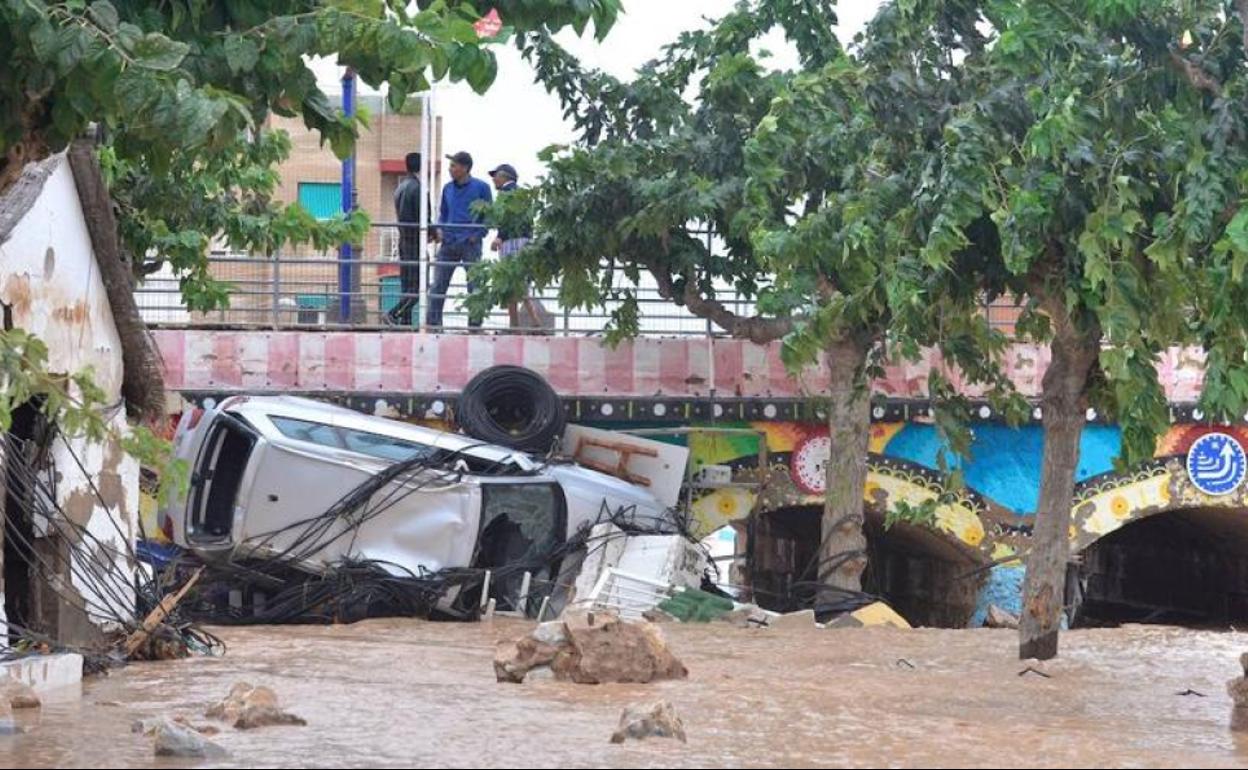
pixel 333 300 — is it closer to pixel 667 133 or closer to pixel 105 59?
pixel 667 133

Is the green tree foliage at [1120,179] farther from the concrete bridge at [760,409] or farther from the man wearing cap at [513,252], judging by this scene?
the man wearing cap at [513,252]

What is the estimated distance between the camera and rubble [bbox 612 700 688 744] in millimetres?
9062

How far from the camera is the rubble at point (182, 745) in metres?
8.35

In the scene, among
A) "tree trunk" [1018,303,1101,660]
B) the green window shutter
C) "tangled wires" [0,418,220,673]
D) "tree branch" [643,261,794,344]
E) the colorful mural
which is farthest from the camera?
the green window shutter

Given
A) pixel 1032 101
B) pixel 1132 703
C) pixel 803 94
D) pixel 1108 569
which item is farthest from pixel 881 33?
pixel 1108 569

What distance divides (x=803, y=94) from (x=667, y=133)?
3416mm

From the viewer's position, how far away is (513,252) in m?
22.7

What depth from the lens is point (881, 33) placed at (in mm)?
17094

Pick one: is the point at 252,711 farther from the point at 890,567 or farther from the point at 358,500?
the point at 890,567

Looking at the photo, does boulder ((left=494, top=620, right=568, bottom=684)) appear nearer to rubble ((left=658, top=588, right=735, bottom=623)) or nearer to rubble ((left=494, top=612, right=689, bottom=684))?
rubble ((left=494, top=612, right=689, bottom=684))

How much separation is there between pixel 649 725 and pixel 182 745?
6.16 ft

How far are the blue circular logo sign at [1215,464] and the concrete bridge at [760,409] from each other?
10 centimetres

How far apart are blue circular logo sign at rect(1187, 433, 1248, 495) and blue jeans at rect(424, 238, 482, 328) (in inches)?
300

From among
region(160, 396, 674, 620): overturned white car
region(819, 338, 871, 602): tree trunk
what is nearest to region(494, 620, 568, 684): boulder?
region(160, 396, 674, 620): overturned white car
